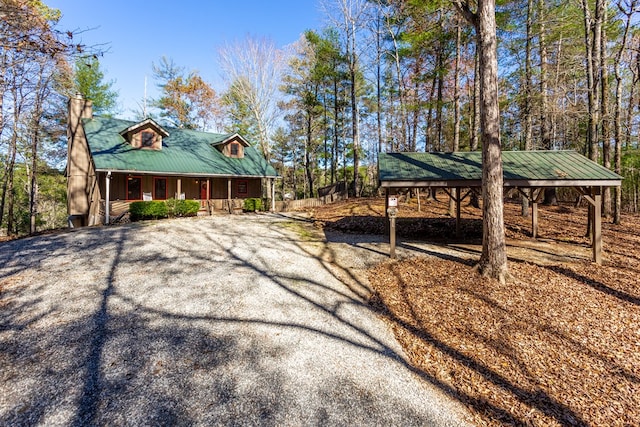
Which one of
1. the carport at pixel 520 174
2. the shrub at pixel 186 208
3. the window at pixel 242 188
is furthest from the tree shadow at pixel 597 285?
the window at pixel 242 188

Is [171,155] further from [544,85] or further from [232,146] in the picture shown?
[544,85]

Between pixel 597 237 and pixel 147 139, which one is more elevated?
pixel 147 139

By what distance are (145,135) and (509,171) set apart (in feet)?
56.6

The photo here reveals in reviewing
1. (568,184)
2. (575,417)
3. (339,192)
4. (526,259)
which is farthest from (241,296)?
(339,192)

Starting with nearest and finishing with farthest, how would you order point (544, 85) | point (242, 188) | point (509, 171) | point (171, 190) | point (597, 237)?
point (597, 237) < point (509, 171) < point (544, 85) < point (171, 190) < point (242, 188)

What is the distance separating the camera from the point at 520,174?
306 inches

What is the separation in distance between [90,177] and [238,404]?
17447 mm

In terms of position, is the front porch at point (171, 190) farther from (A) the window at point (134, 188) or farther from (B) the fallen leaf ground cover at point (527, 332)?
(B) the fallen leaf ground cover at point (527, 332)

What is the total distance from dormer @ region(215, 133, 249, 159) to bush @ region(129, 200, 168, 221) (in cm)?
636

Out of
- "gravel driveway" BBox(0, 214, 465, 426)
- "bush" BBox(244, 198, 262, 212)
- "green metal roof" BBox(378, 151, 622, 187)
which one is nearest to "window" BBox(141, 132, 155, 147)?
"bush" BBox(244, 198, 262, 212)

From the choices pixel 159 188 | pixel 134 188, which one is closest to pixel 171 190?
pixel 159 188

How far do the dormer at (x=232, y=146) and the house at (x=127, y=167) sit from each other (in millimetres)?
688

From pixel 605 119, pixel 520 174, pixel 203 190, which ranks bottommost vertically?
pixel 520 174

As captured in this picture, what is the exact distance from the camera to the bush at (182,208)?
14.4 meters
